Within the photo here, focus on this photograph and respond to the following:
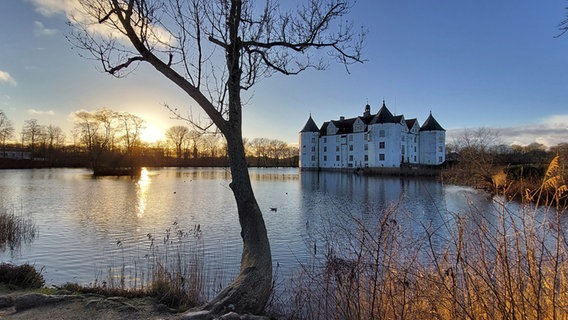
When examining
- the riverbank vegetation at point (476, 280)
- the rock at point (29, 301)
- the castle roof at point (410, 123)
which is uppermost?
the castle roof at point (410, 123)

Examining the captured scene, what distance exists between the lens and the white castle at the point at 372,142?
62691mm

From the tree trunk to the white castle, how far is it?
59809mm

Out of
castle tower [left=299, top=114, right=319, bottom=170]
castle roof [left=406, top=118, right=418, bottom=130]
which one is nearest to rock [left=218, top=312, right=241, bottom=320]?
castle roof [left=406, top=118, right=418, bottom=130]

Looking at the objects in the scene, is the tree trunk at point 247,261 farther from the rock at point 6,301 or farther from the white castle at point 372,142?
the white castle at point 372,142

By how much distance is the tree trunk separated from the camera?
14.6 feet

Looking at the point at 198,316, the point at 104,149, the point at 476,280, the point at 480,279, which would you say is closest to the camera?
the point at 476,280

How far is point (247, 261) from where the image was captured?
4.89 m

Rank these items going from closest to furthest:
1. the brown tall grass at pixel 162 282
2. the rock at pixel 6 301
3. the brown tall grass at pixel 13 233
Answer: the rock at pixel 6 301
the brown tall grass at pixel 162 282
the brown tall grass at pixel 13 233

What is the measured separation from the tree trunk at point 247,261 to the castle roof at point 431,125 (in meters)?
69.0

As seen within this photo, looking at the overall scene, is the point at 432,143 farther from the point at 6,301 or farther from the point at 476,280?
the point at 6,301

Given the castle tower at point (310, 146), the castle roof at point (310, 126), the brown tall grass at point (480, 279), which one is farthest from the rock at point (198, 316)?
the castle roof at point (310, 126)

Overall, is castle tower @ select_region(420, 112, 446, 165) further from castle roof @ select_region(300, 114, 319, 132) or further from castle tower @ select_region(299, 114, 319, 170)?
castle roof @ select_region(300, 114, 319, 132)

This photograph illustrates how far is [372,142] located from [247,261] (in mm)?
62081

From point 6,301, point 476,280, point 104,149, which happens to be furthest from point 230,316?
point 104,149
